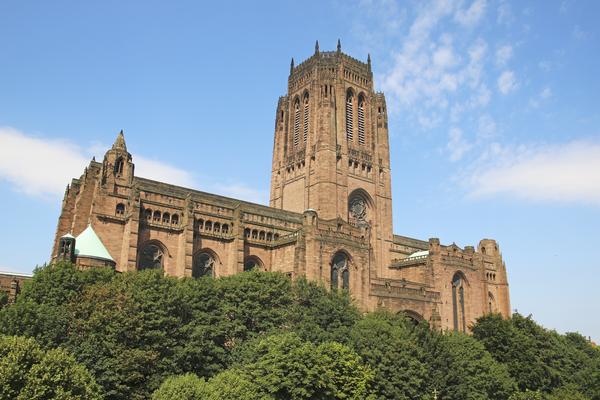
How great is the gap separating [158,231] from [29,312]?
1933 cm

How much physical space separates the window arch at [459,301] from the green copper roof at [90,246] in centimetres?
3883

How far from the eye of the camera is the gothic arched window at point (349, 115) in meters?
73.6

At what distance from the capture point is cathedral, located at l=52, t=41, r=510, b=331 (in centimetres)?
4928

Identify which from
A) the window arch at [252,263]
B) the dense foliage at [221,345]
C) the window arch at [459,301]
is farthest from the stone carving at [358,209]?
the dense foliage at [221,345]

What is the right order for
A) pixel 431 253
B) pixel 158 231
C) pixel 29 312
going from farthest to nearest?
pixel 431 253 < pixel 158 231 < pixel 29 312

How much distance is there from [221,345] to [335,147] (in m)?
38.0

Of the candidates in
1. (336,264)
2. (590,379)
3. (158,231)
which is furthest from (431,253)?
(158,231)

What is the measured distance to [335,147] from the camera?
230ft

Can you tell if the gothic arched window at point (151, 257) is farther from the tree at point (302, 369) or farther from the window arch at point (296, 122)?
the window arch at point (296, 122)

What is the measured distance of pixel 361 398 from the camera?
112ft

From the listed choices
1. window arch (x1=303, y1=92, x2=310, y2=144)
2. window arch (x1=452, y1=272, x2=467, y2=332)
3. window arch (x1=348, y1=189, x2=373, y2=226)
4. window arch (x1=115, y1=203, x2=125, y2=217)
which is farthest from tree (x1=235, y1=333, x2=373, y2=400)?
window arch (x1=303, y1=92, x2=310, y2=144)

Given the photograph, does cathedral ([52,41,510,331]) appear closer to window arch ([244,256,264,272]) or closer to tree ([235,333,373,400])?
window arch ([244,256,264,272])

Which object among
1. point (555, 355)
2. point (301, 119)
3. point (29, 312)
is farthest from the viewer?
point (301, 119)

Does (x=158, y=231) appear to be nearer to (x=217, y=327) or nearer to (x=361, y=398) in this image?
(x=217, y=327)
